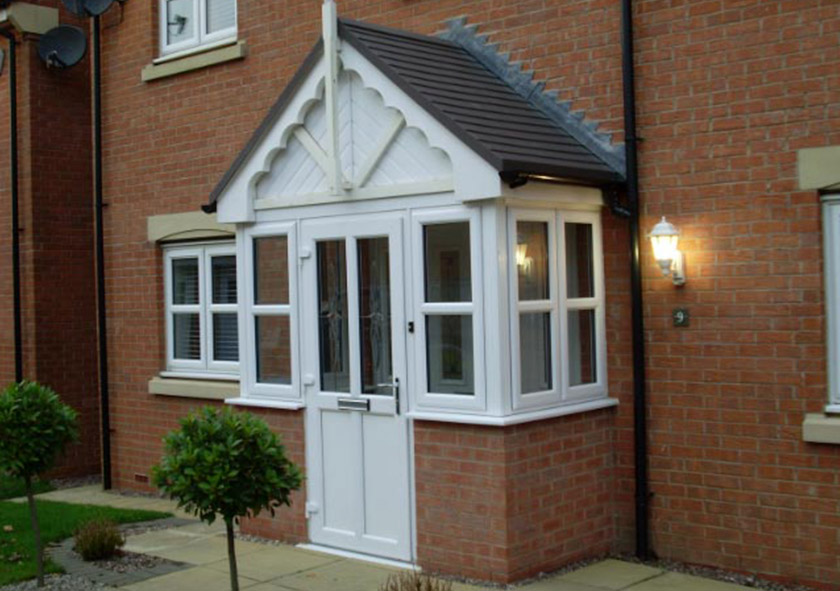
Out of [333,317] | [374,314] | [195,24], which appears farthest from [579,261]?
[195,24]

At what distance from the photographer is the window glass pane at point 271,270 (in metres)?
8.82

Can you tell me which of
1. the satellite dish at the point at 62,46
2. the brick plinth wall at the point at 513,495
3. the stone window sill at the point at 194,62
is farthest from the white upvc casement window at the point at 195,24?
the brick plinth wall at the point at 513,495

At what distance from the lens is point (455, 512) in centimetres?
755

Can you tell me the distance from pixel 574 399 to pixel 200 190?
507cm

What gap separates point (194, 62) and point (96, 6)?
5.05ft

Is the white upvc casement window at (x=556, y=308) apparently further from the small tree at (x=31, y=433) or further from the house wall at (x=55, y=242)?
the house wall at (x=55, y=242)

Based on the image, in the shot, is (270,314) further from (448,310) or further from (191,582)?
(191,582)

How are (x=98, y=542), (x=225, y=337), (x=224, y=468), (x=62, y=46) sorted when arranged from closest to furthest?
(x=224, y=468) < (x=98, y=542) < (x=225, y=337) < (x=62, y=46)

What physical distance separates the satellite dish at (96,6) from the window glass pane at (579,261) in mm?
6456

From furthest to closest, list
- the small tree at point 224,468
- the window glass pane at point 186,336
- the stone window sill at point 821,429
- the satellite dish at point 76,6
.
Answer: the satellite dish at point 76,6, the window glass pane at point 186,336, the stone window sill at point 821,429, the small tree at point 224,468

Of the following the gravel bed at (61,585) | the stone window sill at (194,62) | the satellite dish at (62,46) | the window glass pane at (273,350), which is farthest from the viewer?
the satellite dish at (62,46)

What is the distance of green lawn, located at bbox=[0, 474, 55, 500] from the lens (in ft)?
38.3

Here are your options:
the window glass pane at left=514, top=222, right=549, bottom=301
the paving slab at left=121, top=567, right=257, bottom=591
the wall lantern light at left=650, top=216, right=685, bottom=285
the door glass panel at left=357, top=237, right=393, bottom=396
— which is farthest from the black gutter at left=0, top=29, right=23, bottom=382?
the wall lantern light at left=650, top=216, right=685, bottom=285

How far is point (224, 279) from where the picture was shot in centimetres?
1101
